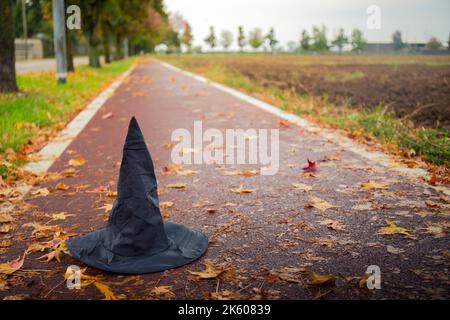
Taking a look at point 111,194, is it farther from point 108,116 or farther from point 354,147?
point 108,116

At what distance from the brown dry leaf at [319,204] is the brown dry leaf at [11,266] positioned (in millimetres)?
2371

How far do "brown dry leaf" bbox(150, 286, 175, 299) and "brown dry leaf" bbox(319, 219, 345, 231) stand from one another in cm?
148

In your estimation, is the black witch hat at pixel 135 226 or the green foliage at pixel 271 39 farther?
the green foliage at pixel 271 39

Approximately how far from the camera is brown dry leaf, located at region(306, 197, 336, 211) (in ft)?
14.0

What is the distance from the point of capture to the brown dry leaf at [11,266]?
3106 millimetres

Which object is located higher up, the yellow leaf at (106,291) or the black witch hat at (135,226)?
the black witch hat at (135,226)

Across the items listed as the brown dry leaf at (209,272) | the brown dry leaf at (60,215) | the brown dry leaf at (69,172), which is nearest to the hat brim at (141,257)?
A: the brown dry leaf at (209,272)

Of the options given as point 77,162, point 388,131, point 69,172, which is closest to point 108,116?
point 77,162

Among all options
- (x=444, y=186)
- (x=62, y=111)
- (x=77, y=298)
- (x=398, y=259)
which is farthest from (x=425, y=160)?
(x=62, y=111)

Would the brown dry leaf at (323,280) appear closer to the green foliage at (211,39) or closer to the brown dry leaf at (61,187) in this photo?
the brown dry leaf at (61,187)

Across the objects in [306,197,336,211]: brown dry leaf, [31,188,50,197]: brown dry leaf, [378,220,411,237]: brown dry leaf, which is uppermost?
[31,188,50,197]: brown dry leaf

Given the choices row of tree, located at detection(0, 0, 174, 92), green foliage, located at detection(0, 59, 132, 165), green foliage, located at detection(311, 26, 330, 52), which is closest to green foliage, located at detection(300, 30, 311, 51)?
green foliage, located at detection(311, 26, 330, 52)

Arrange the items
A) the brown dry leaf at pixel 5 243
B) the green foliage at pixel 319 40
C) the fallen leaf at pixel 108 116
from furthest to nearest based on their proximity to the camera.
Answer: the green foliage at pixel 319 40
the fallen leaf at pixel 108 116
the brown dry leaf at pixel 5 243

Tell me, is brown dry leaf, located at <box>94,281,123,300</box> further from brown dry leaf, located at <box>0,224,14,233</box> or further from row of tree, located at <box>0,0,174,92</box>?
row of tree, located at <box>0,0,174,92</box>
